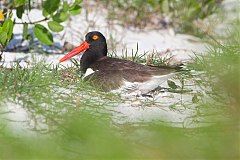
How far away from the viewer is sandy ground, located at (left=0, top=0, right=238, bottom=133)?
4898 millimetres

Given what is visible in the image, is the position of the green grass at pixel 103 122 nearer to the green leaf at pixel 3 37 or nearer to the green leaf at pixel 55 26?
the green leaf at pixel 3 37

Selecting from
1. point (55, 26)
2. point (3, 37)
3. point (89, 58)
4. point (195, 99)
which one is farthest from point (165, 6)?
point (195, 99)

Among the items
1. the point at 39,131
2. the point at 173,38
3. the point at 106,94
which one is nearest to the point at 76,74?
the point at 106,94

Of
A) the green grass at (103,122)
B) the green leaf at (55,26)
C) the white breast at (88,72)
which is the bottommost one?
the green grass at (103,122)

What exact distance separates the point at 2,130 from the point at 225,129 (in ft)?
4.58

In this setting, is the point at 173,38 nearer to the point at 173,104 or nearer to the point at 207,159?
the point at 173,104

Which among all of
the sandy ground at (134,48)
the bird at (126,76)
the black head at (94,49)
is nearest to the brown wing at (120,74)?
the bird at (126,76)

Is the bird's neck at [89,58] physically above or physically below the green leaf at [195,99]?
above

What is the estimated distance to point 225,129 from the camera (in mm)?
4250

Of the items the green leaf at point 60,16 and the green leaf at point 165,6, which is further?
the green leaf at point 165,6

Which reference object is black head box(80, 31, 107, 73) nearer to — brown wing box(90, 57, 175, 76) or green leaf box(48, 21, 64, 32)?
brown wing box(90, 57, 175, 76)

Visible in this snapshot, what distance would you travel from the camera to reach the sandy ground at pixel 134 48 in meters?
4.90

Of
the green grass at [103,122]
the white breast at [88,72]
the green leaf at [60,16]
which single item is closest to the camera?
the green grass at [103,122]

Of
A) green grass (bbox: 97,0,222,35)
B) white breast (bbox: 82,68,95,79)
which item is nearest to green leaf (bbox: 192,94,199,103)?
white breast (bbox: 82,68,95,79)
